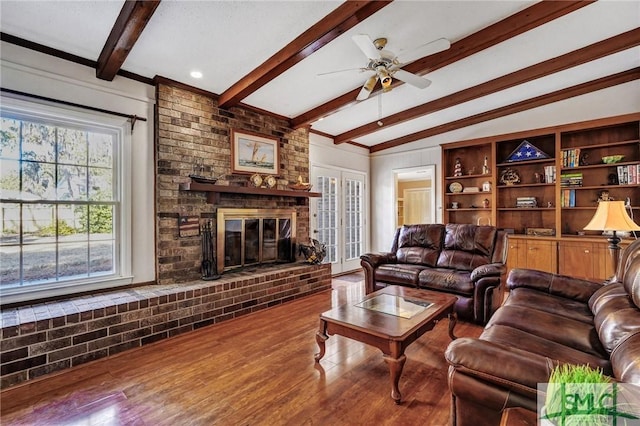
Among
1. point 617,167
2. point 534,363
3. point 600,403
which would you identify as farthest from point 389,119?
point 600,403

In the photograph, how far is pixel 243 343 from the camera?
2.88 m

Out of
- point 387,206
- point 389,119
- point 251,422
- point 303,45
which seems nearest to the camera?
point 251,422

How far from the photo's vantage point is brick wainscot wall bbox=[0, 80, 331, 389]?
242 centimetres

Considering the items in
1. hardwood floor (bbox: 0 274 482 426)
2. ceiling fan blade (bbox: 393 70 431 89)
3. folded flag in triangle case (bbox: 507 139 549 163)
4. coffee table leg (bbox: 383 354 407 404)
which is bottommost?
hardwood floor (bbox: 0 274 482 426)

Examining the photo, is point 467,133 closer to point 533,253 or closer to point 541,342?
point 533,253

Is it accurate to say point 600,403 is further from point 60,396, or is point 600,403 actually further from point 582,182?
point 582,182

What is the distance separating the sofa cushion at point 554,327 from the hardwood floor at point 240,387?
0.66 metres

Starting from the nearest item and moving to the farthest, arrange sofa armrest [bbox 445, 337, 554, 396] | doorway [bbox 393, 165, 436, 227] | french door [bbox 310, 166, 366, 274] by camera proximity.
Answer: sofa armrest [bbox 445, 337, 554, 396]
french door [bbox 310, 166, 366, 274]
doorway [bbox 393, 165, 436, 227]

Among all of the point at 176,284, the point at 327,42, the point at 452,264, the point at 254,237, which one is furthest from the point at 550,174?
the point at 176,284

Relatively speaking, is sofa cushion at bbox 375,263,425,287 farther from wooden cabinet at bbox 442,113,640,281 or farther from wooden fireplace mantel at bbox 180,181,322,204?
wooden cabinet at bbox 442,113,640,281

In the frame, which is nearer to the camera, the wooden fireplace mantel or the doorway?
the wooden fireplace mantel

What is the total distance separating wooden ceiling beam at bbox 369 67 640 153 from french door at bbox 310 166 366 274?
1.29 meters

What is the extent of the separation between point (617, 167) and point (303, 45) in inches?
187

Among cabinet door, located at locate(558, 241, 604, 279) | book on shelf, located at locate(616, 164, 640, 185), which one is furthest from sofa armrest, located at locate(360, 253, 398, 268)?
book on shelf, located at locate(616, 164, 640, 185)
